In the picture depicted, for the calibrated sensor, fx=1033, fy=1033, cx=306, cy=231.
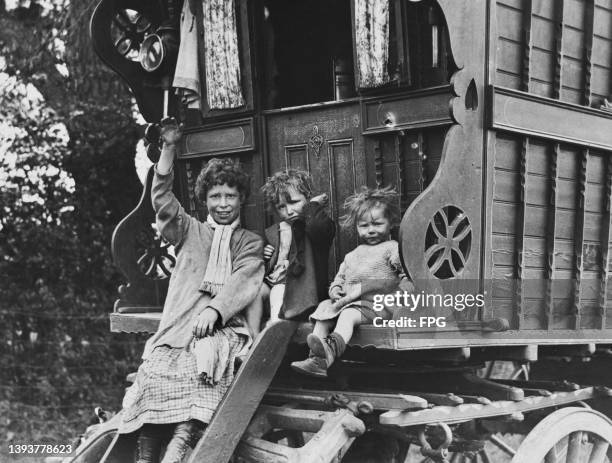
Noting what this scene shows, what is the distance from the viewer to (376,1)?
565 cm

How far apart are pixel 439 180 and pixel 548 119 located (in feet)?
2.90

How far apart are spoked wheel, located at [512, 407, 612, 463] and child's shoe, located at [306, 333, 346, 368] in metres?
1.22

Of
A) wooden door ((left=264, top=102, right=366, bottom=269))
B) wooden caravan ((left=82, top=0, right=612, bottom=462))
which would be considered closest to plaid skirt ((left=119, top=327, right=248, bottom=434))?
wooden caravan ((left=82, top=0, right=612, bottom=462))

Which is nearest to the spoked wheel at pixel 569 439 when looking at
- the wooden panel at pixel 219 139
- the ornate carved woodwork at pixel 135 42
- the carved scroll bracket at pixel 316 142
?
the carved scroll bracket at pixel 316 142

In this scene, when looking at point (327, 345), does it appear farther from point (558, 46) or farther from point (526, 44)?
point (558, 46)

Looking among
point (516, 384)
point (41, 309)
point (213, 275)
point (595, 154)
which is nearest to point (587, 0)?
point (595, 154)

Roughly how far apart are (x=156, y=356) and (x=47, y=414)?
226 inches

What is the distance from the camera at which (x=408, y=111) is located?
5723 mm

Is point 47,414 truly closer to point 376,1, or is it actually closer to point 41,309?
point 41,309

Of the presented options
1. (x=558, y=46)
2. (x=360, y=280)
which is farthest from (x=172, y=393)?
(x=558, y=46)

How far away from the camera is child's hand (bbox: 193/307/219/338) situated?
5.32 m

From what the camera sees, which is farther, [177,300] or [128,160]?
[128,160]

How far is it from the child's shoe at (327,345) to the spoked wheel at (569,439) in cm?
122

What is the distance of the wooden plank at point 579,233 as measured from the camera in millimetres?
5820
